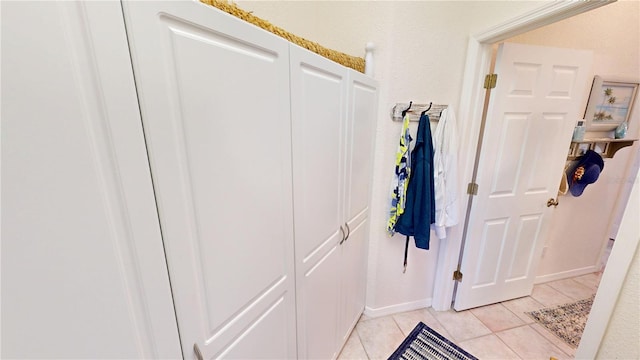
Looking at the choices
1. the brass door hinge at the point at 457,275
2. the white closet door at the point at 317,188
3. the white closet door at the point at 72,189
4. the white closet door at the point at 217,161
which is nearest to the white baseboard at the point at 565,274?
the brass door hinge at the point at 457,275

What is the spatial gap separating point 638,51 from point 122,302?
3570 millimetres

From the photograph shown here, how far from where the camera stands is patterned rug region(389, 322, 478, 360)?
1.58m

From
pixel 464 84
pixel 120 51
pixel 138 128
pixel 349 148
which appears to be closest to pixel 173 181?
pixel 138 128

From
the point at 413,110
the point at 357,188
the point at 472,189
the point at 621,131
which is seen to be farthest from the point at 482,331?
the point at 621,131

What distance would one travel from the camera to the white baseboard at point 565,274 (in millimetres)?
2309

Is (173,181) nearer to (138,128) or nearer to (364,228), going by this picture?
(138,128)

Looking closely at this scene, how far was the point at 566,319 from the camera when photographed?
190cm

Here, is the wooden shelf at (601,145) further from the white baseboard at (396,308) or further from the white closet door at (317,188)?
the white closet door at (317,188)

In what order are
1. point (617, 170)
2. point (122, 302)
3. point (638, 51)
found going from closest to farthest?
point (122, 302) < point (638, 51) < point (617, 170)

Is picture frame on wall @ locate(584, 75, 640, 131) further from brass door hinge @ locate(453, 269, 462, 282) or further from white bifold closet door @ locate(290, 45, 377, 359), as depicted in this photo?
white bifold closet door @ locate(290, 45, 377, 359)

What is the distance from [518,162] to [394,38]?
1.28 metres

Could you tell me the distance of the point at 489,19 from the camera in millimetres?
1411

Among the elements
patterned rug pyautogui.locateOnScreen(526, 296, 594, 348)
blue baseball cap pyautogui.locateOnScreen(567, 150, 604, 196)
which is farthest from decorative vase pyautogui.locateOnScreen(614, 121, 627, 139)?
patterned rug pyautogui.locateOnScreen(526, 296, 594, 348)

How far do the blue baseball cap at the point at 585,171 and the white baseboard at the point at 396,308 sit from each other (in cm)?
163
